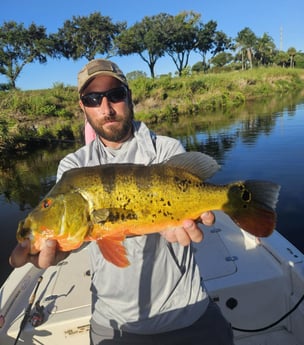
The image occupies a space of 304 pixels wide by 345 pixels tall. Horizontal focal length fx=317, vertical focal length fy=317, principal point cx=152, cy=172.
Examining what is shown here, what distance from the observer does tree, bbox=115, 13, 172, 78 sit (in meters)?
61.5

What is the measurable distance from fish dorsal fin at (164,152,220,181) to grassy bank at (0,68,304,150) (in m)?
21.4

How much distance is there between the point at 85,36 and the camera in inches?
2406

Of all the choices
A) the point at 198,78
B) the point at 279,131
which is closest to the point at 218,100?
the point at 198,78

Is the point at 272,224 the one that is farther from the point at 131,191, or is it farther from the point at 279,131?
the point at 279,131

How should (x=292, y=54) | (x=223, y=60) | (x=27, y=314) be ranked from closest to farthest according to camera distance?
(x=27, y=314)
(x=292, y=54)
(x=223, y=60)

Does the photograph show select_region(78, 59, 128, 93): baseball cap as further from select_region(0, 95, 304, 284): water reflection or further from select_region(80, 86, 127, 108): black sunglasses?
select_region(0, 95, 304, 284): water reflection

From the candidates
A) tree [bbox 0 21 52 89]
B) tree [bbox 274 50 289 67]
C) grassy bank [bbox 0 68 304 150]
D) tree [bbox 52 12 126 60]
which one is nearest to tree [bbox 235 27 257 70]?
tree [bbox 274 50 289 67]

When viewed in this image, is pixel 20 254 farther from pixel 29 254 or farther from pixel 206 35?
pixel 206 35

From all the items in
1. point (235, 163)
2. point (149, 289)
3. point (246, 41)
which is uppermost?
point (246, 41)

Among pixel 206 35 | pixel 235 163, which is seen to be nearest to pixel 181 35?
pixel 206 35

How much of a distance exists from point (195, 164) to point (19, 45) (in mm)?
58684

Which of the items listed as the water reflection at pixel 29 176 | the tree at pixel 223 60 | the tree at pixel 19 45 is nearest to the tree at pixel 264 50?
the tree at pixel 223 60

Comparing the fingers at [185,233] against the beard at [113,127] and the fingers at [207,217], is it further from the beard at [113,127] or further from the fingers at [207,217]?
the beard at [113,127]

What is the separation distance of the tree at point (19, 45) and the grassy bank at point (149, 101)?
1256 centimetres
